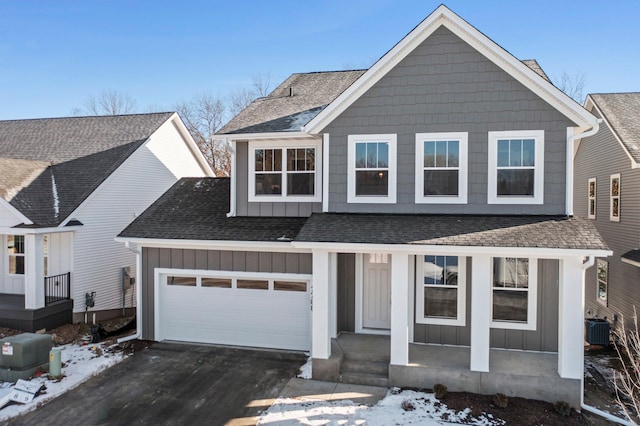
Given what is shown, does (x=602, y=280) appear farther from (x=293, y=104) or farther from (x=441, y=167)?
(x=293, y=104)

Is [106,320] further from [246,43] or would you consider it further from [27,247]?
[246,43]

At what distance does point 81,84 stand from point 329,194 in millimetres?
34925

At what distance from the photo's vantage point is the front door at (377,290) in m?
10.4

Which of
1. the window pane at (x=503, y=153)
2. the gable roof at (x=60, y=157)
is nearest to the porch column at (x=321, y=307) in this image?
the window pane at (x=503, y=153)

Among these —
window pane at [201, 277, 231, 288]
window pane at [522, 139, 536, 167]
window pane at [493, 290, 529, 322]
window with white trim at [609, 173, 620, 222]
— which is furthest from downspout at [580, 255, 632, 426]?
window pane at [201, 277, 231, 288]

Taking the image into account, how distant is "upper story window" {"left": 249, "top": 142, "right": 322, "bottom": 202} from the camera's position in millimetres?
10977

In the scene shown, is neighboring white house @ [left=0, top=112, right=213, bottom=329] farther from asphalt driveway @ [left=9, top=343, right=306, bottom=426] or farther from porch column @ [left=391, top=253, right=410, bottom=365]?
porch column @ [left=391, top=253, right=410, bottom=365]

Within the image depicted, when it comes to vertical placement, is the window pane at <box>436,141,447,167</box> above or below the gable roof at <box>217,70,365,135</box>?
below

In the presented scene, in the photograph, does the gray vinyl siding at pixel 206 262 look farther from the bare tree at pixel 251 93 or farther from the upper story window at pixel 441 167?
the bare tree at pixel 251 93

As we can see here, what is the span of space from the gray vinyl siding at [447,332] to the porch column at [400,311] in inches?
60.9

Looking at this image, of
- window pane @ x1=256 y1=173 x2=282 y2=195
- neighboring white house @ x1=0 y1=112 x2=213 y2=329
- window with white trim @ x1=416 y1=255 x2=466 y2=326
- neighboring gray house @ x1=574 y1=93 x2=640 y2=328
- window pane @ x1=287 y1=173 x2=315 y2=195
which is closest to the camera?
window with white trim @ x1=416 y1=255 x2=466 y2=326

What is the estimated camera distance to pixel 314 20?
18734 mm

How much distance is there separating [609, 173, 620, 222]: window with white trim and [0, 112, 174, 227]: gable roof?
51.9ft

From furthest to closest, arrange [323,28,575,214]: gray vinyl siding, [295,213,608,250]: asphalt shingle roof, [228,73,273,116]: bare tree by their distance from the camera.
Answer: [228,73,273,116]: bare tree, [323,28,575,214]: gray vinyl siding, [295,213,608,250]: asphalt shingle roof
